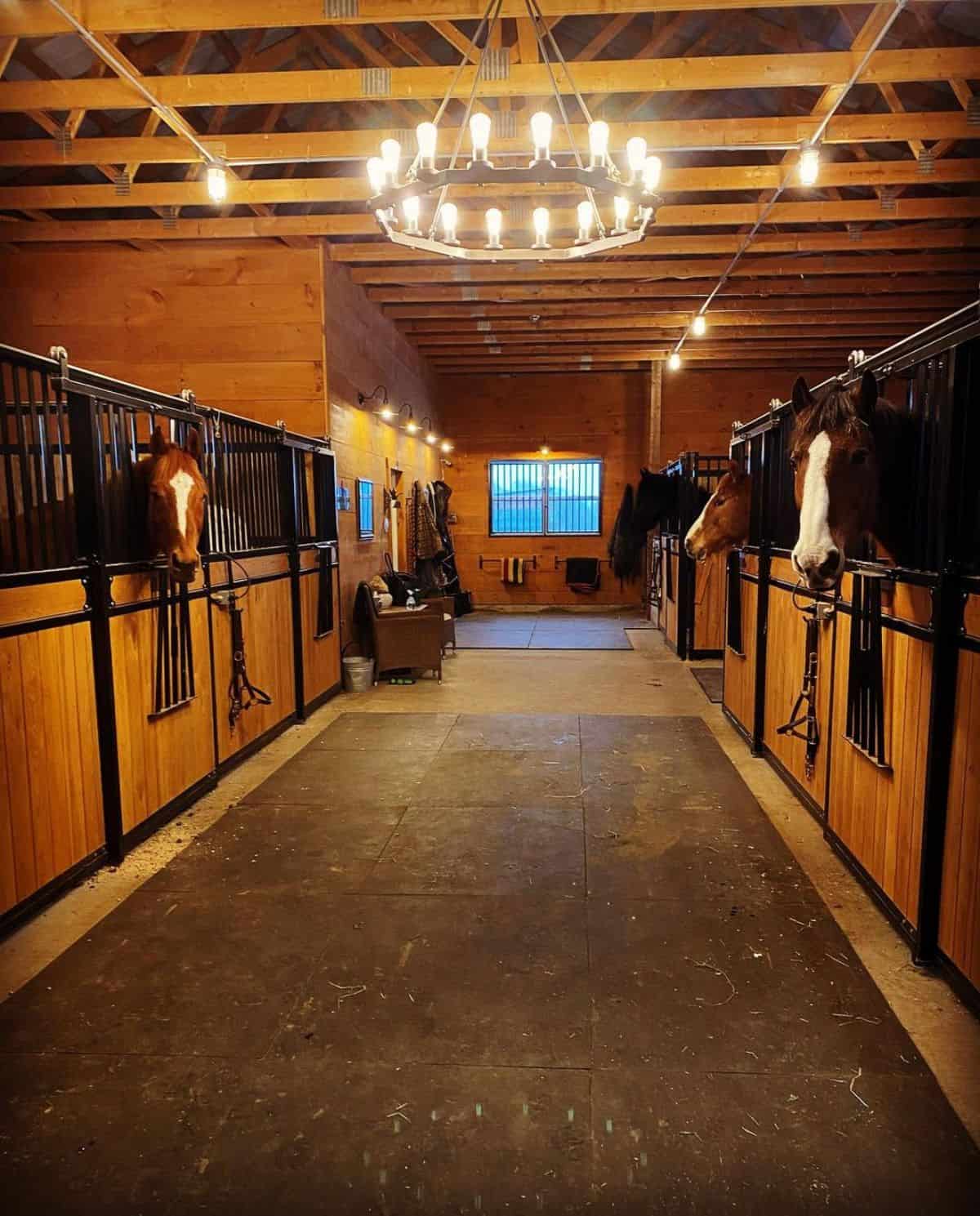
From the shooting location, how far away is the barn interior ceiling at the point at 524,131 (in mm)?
3539

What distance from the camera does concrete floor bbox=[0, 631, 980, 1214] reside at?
151 cm

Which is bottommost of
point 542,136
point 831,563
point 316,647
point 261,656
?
point 316,647

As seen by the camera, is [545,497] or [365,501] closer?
[365,501]

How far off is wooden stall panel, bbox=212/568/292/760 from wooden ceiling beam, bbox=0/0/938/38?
252cm

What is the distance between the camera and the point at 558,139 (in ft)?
14.0

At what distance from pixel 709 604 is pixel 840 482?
492 cm

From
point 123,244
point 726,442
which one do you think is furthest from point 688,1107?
point 726,442

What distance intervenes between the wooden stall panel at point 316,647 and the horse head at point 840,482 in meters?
3.57

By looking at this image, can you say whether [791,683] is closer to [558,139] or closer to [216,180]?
[558,139]

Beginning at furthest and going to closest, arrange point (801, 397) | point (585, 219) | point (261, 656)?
1. point (261, 656)
2. point (585, 219)
3. point (801, 397)

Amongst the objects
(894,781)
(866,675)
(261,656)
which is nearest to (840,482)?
(866,675)

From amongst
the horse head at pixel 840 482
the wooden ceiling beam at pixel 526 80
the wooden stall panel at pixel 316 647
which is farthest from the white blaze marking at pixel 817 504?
the wooden stall panel at pixel 316 647

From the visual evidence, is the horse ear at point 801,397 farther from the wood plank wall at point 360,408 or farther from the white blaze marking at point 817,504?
the wood plank wall at point 360,408

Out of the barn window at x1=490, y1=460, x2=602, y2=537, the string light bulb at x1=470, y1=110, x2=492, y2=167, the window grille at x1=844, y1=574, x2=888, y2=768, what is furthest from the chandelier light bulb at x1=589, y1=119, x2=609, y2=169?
the barn window at x1=490, y1=460, x2=602, y2=537
